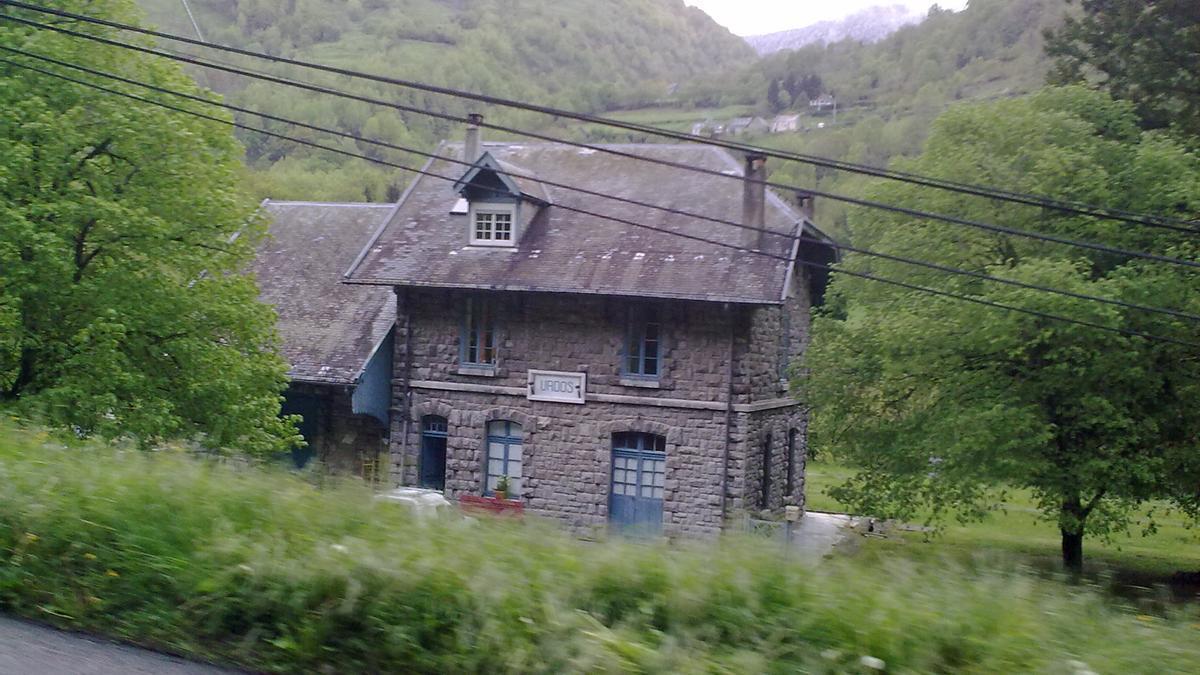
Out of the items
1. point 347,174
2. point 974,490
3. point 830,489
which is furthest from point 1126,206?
point 347,174

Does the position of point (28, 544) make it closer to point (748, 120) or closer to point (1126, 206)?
point (1126, 206)

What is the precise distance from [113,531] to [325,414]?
22.5m

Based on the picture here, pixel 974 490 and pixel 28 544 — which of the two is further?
pixel 974 490

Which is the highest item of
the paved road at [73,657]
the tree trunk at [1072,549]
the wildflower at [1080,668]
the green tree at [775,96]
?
the green tree at [775,96]

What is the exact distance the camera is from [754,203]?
2611 cm

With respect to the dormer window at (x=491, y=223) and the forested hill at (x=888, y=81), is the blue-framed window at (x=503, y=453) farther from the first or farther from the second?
the forested hill at (x=888, y=81)

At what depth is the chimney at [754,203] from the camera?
25.8m

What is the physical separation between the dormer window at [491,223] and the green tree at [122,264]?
727 centimetres

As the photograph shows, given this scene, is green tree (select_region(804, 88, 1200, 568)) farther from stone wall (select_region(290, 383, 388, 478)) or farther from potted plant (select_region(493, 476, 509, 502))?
stone wall (select_region(290, 383, 388, 478))

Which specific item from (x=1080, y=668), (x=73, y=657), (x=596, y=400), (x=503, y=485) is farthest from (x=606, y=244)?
(x=1080, y=668)

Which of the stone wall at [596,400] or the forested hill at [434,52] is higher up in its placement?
the forested hill at [434,52]

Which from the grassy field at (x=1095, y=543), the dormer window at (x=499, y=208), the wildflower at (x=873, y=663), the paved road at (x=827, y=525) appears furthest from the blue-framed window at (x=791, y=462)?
the wildflower at (x=873, y=663)

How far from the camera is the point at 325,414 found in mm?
28438

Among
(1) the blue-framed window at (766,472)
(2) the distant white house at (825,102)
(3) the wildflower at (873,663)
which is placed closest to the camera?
(3) the wildflower at (873,663)
